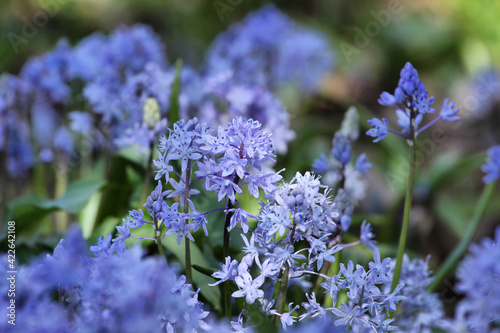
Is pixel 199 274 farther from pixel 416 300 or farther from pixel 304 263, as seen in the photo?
pixel 416 300

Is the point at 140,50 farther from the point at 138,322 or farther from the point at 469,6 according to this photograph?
the point at 469,6

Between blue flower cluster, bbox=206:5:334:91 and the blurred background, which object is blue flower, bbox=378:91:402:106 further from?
the blurred background

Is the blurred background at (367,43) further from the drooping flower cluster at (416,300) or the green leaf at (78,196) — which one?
the drooping flower cluster at (416,300)

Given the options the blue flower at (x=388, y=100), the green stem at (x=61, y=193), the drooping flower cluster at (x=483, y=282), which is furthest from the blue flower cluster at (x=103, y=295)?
the green stem at (x=61, y=193)

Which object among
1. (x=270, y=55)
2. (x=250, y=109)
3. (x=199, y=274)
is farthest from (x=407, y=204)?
(x=270, y=55)

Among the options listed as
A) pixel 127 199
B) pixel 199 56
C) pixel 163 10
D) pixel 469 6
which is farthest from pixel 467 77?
pixel 127 199

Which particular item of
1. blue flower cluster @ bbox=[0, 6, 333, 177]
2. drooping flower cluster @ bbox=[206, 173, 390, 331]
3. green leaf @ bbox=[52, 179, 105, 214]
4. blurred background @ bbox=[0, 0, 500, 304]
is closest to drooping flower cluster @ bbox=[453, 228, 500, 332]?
drooping flower cluster @ bbox=[206, 173, 390, 331]
